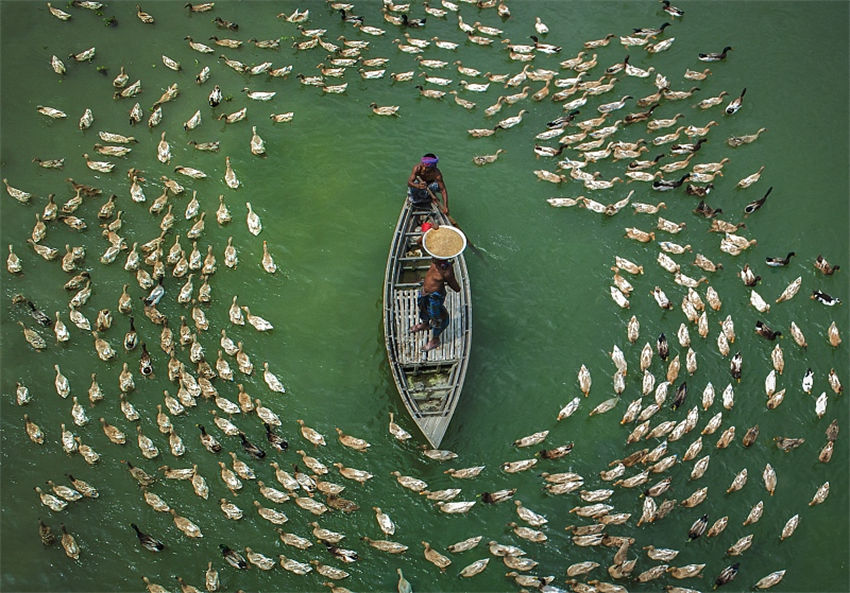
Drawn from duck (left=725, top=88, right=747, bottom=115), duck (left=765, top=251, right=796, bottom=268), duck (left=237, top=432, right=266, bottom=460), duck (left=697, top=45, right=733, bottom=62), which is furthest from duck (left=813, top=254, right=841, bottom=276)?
duck (left=237, top=432, right=266, bottom=460)

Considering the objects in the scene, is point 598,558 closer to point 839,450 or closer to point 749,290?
point 839,450

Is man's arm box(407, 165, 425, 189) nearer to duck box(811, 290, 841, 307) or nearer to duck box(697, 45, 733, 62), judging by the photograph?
duck box(811, 290, 841, 307)

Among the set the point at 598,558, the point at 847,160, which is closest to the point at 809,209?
the point at 847,160

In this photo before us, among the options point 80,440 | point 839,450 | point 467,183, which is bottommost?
point 80,440

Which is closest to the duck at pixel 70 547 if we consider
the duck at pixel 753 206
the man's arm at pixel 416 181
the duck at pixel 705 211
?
the man's arm at pixel 416 181

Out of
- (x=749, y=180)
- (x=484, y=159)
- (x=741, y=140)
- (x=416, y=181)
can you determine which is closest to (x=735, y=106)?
(x=741, y=140)

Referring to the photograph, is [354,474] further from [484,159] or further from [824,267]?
[824,267]

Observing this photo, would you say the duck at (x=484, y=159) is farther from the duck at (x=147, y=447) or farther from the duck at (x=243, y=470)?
the duck at (x=147, y=447)
